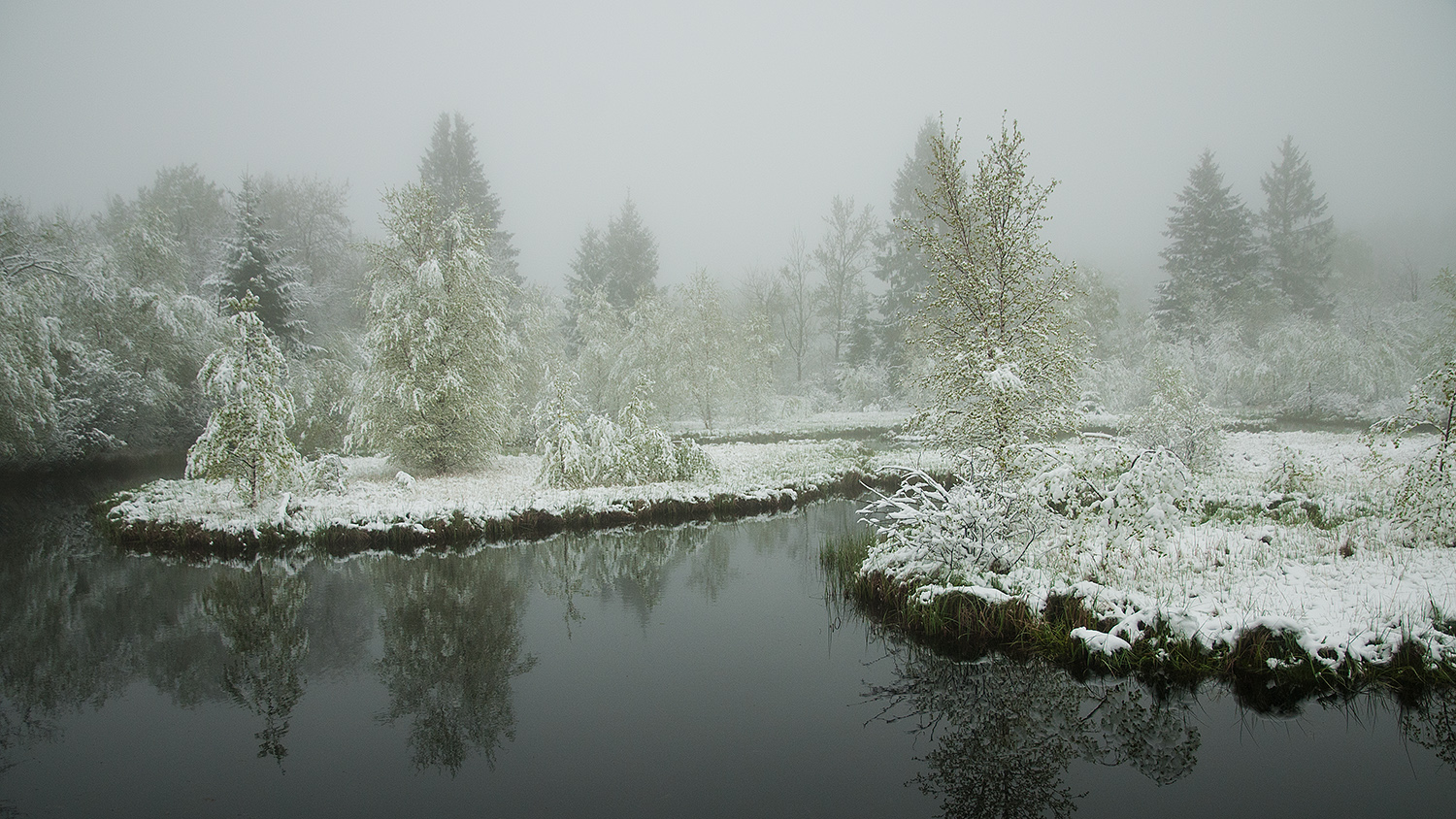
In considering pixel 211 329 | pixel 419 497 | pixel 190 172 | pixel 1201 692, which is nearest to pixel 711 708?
pixel 1201 692

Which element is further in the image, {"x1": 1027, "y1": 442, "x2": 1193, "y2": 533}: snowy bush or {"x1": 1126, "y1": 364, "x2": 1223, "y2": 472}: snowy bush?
{"x1": 1126, "y1": 364, "x2": 1223, "y2": 472}: snowy bush

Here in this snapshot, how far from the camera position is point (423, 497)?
12789mm

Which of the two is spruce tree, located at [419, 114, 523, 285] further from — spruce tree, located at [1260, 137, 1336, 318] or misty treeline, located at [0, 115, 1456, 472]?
spruce tree, located at [1260, 137, 1336, 318]

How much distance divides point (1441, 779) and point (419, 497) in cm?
1381

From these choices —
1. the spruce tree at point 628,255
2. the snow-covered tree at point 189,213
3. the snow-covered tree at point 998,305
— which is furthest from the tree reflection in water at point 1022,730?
the spruce tree at point 628,255

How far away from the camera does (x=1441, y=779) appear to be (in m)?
4.07

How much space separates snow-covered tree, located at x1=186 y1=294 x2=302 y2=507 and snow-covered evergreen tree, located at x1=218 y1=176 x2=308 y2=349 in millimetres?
15180

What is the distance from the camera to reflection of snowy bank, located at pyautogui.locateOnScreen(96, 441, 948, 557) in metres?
10.5

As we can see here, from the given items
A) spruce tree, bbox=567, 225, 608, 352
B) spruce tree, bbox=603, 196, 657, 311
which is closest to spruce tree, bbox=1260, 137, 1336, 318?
spruce tree, bbox=603, 196, 657, 311

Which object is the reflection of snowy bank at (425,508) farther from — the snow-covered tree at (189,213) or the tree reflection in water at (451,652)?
the snow-covered tree at (189,213)

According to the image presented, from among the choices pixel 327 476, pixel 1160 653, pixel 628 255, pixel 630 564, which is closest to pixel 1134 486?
pixel 1160 653

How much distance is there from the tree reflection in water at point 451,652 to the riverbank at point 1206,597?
4256mm

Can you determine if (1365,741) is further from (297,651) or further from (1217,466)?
(1217,466)

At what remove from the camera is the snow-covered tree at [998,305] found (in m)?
7.59
